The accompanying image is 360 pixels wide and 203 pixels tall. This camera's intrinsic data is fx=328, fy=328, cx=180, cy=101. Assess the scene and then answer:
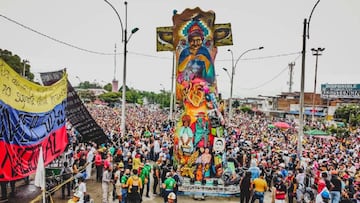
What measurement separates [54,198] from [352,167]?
12.0 meters

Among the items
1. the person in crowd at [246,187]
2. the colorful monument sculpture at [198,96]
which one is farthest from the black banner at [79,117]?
the person in crowd at [246,187]

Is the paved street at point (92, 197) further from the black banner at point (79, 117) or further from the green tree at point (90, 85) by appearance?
the green tree at point (90, 85)

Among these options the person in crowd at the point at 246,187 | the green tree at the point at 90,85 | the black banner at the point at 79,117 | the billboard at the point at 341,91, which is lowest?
the person in crowd at the point at 246,187

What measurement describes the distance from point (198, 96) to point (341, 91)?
58930mm

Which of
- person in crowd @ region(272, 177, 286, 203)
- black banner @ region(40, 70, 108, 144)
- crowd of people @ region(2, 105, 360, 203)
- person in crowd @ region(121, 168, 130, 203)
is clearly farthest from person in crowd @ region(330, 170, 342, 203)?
black banner @ region(40, 70, 108, 144)

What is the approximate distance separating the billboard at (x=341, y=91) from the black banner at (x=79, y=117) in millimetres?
59005

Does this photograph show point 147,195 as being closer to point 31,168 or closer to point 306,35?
point 31,168

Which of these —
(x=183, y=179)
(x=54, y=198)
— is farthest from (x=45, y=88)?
(x=183, y=179)

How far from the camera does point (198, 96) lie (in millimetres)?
13758

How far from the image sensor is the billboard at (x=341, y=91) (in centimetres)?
6238

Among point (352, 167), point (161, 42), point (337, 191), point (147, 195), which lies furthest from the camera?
point (161, 42)

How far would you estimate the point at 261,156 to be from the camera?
50.8ft

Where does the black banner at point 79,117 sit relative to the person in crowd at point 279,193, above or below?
above

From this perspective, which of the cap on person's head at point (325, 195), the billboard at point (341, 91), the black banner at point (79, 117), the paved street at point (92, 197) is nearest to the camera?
the cap on person's head at point (325, 195)
